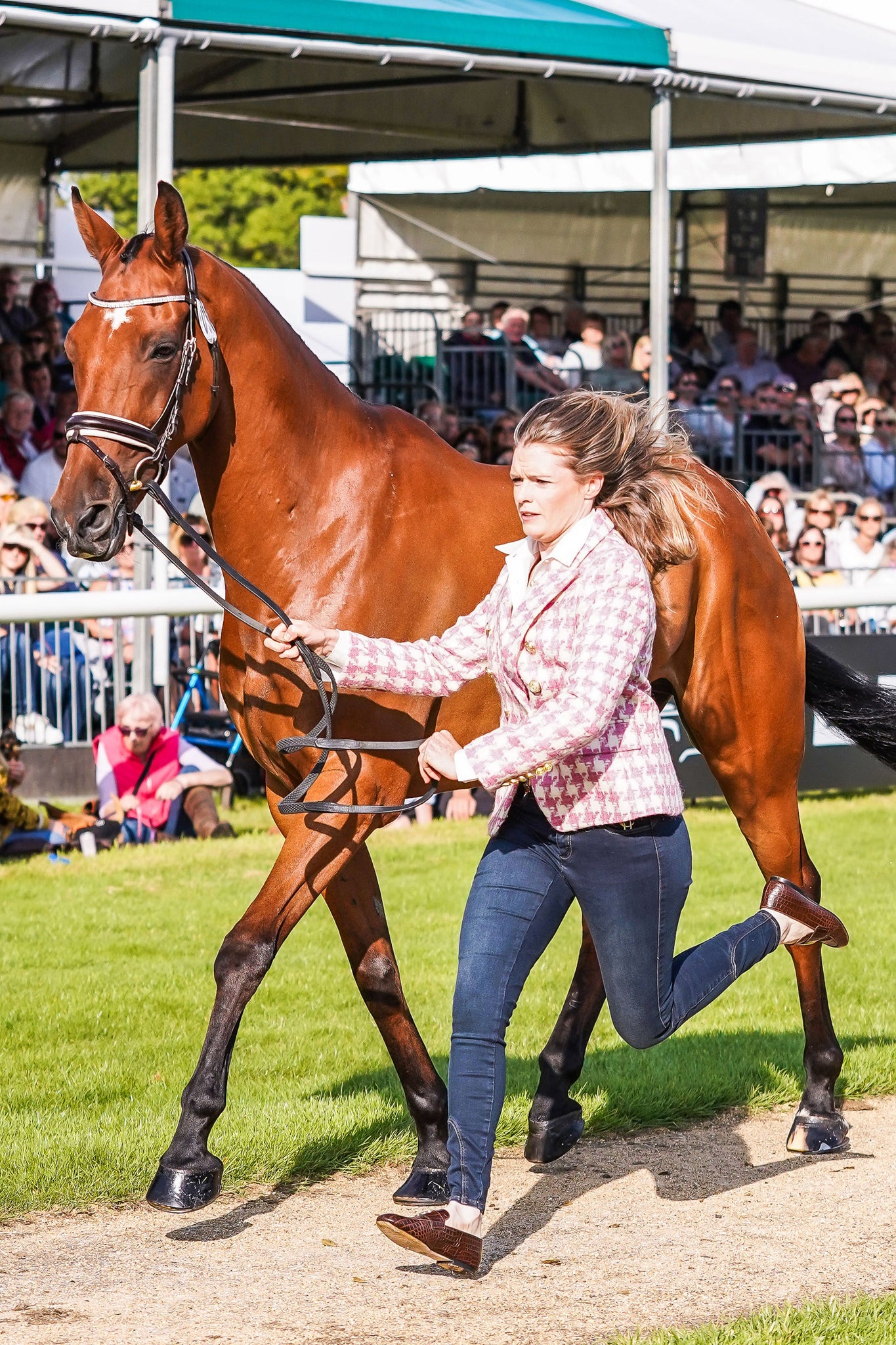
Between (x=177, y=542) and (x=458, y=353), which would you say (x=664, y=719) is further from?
(x=458, y=353)

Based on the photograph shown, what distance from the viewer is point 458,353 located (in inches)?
595

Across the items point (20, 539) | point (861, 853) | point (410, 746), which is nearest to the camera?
point (410, 746)

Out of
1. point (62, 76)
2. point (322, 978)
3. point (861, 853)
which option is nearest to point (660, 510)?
point (322, 978)

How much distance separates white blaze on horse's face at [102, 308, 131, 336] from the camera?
3.95 metres

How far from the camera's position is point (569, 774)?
12.1 ft

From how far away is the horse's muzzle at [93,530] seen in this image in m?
3.81

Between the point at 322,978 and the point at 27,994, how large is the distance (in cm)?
109

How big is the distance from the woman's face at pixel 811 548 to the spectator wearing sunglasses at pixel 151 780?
15.5 feet

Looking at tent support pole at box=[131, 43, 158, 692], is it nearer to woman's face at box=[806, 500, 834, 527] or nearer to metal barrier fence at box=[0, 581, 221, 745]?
metal barrier fence at box=[0, 581, 221, 745]

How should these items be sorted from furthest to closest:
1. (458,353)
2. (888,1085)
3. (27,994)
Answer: (458,353) < (27,994) < (888,1085)

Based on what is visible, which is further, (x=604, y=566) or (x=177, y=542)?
(x=177, y=542)

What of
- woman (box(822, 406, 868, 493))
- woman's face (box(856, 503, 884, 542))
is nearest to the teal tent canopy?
woman's face (box(856, 503, 884, 542))

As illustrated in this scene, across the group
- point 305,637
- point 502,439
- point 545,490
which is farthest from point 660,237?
point 545,490

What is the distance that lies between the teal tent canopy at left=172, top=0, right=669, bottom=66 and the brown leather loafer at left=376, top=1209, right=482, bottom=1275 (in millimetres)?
7797
